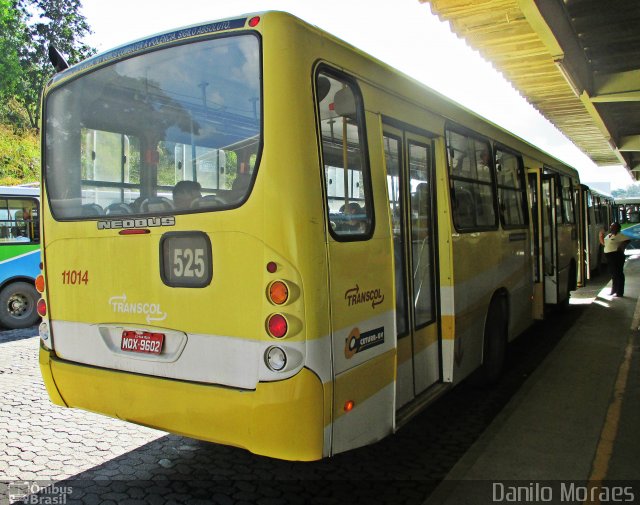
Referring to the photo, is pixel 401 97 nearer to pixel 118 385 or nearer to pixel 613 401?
pixel 118 385

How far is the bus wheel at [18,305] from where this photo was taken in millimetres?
9844

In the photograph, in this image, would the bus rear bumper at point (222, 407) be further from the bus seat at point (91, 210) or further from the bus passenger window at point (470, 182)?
the bus passenger window at point (470, 182)

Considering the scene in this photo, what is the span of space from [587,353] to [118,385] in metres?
6.11

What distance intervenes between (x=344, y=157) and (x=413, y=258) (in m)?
1.31

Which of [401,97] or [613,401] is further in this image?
[613,401]

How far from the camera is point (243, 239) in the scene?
298cm

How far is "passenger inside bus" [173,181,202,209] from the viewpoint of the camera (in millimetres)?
3264

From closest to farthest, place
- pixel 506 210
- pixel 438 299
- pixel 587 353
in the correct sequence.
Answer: pixel 438 299
pixel 506 210
pixel 587 353

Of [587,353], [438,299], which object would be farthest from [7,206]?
[587,353]

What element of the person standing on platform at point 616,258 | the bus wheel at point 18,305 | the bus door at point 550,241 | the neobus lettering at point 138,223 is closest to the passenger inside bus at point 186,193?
the neobus lettering at point 138,223

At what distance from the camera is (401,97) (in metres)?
3.88

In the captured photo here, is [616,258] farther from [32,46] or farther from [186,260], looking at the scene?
[32,46]

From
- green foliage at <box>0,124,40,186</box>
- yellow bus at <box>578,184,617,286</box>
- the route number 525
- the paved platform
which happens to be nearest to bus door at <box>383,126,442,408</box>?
the paved platform

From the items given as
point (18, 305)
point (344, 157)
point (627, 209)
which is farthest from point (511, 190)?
point (627, 209)
